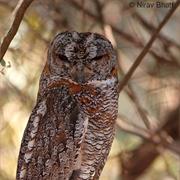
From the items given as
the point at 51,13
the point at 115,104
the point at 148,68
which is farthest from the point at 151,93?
the point at 115,104

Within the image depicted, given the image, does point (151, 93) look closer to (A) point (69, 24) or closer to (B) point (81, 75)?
(A) point (69, 24)

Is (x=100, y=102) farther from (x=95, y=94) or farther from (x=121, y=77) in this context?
(x=121, y=77)

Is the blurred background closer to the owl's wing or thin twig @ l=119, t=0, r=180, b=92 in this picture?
thin twig @ l=119, t=0, r=180, b=92

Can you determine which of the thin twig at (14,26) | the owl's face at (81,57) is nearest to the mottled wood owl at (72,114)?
the owl's face at (81,57)

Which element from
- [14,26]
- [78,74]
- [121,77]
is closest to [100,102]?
[78,74]

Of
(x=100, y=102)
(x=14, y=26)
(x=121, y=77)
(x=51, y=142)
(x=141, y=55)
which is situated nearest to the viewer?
(x=14, y=26)
